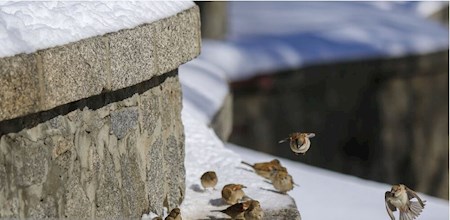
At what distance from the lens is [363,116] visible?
10328 mm

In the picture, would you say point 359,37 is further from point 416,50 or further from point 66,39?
point 66,39

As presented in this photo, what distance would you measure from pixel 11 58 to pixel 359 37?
37.0 feet

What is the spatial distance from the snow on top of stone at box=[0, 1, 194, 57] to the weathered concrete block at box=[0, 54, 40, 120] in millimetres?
44

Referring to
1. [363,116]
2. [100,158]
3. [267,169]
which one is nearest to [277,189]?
[267,169]

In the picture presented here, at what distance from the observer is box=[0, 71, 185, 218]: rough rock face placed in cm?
328

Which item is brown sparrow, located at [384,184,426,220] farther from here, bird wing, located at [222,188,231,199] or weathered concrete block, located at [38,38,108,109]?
weathered concrete block, located at [38,38,108,109]

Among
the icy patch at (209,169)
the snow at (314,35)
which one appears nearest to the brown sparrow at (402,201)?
the icy patch at (209,169)

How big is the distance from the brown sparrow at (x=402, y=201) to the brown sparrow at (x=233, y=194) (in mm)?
660

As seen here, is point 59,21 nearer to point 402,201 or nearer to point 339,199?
point 402,201

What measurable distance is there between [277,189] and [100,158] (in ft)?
4.44

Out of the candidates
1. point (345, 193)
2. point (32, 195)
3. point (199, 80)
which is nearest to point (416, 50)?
point (199, 80)

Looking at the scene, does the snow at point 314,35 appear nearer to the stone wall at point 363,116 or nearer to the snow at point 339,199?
the stone wall at point 363,116

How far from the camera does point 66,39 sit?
3.37 meters

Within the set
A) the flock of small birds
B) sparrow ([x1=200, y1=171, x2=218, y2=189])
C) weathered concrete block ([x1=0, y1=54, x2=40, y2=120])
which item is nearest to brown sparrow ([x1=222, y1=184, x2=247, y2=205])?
the flock of small birds
